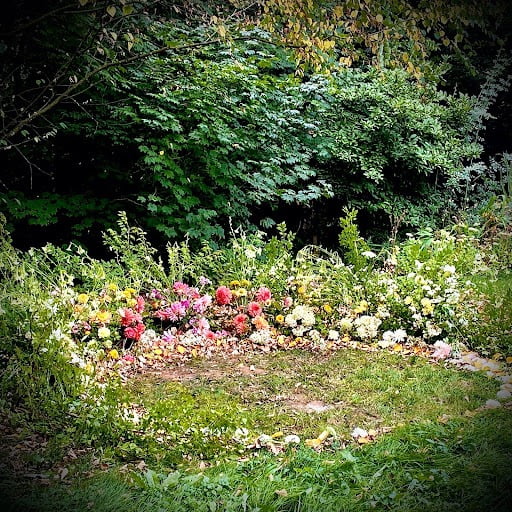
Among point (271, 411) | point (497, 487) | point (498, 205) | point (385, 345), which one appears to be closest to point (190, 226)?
point (385, 345)

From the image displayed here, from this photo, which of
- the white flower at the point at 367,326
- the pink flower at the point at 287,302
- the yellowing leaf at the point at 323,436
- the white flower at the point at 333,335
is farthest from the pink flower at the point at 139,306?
the yellowing leaf at the point at 323,436

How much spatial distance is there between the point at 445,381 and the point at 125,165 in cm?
363

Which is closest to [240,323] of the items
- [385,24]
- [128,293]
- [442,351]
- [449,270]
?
[128,293]

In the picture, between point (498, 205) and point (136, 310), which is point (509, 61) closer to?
point (498, 205)

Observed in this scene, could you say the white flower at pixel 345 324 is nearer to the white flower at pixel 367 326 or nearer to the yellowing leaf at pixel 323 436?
the white flower at pixel 367 326

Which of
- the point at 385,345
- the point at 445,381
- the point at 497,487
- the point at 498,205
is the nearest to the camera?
the point at 497,487

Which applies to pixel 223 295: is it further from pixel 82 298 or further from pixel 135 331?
pixel 82 298

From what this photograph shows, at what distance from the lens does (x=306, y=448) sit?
7.63 feet

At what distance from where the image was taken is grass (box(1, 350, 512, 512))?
5.90ft

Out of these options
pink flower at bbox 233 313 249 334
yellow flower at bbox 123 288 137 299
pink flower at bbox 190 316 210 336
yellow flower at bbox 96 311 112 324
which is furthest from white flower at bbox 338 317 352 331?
yellow flower at bbox 96 311 112 324

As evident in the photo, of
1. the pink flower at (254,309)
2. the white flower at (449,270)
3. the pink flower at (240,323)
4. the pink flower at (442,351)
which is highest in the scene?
the white flower at (449,270)

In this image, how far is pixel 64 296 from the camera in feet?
11.3

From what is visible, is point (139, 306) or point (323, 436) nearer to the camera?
point (323, 436)

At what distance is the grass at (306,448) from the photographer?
1.80 metres
